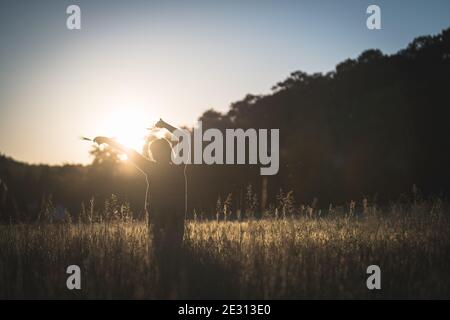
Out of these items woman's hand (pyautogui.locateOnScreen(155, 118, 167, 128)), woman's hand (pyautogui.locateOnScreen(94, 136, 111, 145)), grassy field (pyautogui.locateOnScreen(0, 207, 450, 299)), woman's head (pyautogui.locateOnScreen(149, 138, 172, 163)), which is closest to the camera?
grassy field (pyautogui.locateOnScreen(0, 207, 450, 299))

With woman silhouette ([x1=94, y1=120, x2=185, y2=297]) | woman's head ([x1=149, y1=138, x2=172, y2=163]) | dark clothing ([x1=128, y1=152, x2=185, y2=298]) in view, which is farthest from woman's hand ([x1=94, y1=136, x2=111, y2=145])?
woman's head ([x1=149, y1=138, x2=172, y2=163])

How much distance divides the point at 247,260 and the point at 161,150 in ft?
7.11

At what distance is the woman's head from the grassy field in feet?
4.13

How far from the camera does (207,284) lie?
5613mm

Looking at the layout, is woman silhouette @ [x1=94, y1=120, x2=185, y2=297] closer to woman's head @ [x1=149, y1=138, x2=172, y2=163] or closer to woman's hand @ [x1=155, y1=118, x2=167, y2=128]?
woman's head @ [x1=149, y1=138, x2=172, y2=163]

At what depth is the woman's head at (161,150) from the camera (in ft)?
22.9

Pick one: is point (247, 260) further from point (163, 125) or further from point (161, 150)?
point (163, 125)

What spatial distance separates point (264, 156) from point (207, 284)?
61.6ft

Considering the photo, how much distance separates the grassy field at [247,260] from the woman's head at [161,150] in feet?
4.13

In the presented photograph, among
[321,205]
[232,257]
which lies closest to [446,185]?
[321,205]

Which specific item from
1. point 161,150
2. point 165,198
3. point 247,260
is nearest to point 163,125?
point 161,150

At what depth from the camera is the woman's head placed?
6992mm

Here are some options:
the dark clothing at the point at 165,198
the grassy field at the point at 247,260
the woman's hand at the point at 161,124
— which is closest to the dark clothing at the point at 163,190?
the dark clothing at the point at 165,198
